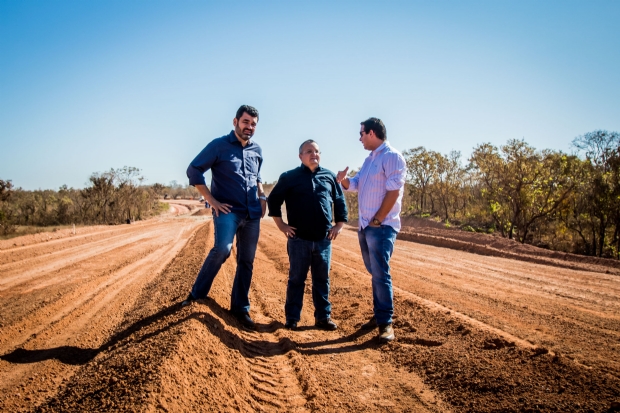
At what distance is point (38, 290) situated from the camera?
7086mm

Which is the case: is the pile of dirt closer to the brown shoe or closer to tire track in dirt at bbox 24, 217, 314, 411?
the brown shoe

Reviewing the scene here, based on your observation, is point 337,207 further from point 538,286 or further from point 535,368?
point 538,286

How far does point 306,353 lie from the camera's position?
12.1 ft

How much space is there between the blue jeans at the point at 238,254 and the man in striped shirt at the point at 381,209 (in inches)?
48.7

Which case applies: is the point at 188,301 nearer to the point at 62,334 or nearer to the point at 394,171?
the point at 62,334

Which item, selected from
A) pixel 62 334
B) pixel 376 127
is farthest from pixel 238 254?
pixel 62 334

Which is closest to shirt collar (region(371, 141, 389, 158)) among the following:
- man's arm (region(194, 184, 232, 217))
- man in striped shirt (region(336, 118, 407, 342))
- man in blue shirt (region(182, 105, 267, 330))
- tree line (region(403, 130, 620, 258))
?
man in striped shirt (region(336, 118, 407, 342))

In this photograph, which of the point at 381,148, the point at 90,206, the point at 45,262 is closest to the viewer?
the point at 381,148

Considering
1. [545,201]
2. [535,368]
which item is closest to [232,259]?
[535,368]

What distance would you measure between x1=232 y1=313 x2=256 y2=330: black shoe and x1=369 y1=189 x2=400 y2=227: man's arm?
191 centimetres

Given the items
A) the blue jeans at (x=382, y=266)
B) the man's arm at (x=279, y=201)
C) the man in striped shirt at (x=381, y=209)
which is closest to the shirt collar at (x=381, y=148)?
the man in striped shirt at (x=381, y=209)

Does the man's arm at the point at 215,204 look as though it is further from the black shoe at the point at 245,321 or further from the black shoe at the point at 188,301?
the black shoe at the point at 245,321

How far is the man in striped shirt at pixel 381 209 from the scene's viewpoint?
396 centimetres

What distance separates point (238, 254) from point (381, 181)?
5.91 feet
